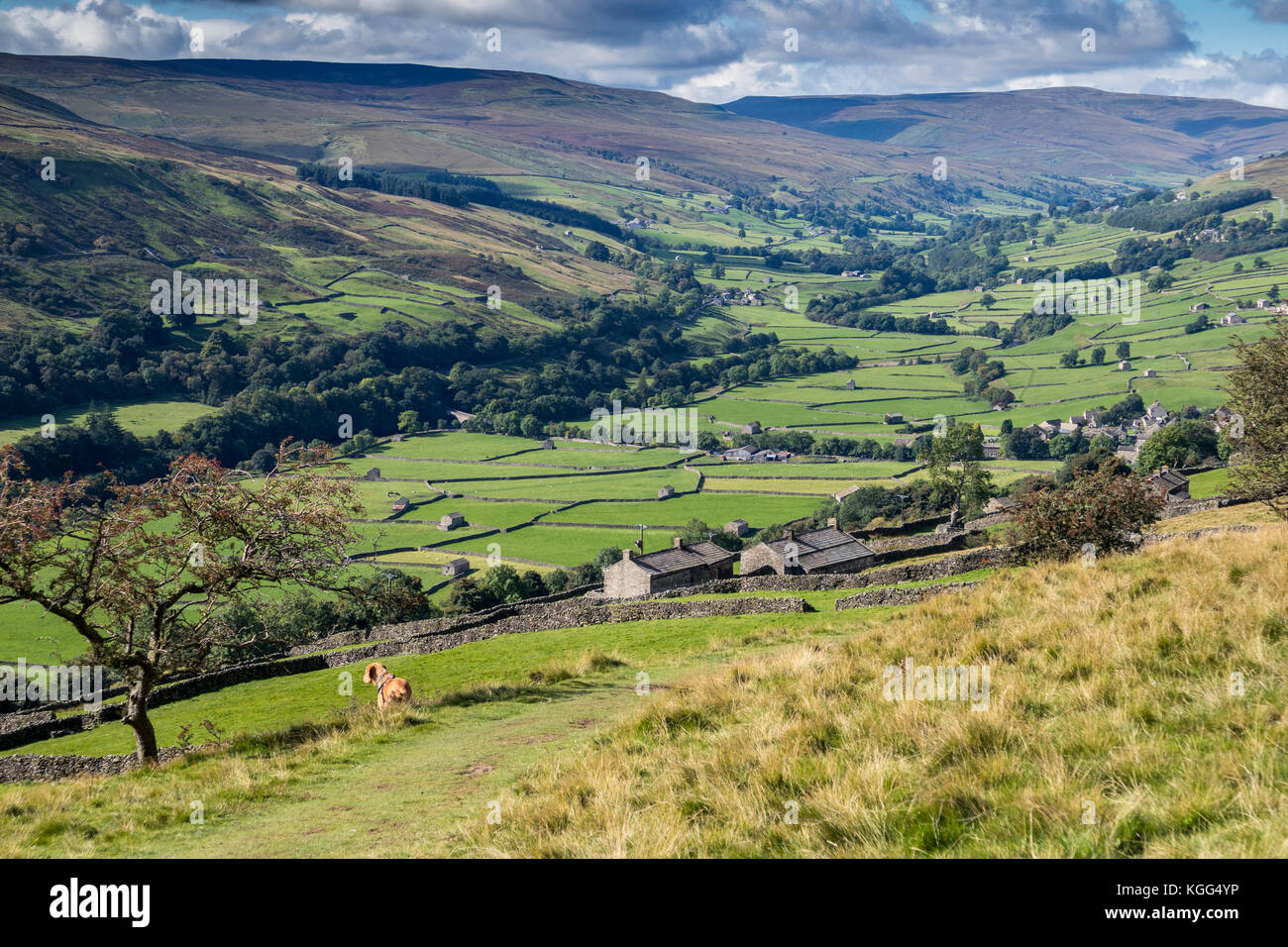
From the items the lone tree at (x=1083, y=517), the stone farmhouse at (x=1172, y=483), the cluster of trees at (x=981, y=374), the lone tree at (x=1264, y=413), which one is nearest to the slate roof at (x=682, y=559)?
the lone tree at (x=1083, y=517)

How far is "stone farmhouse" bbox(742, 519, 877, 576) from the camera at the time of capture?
46188 millimetres

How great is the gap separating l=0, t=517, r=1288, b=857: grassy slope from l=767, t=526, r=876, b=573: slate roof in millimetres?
30087

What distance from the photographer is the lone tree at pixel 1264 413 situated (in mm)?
28422

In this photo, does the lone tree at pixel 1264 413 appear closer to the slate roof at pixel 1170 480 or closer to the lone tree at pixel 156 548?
the slate roof at pixel 1170 480

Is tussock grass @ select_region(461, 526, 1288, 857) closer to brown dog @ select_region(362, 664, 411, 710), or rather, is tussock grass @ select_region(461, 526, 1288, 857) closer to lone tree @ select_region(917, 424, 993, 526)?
brown dog @ select_region(362, 664, 411, 710)

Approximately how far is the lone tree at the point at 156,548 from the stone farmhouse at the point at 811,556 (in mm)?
32218

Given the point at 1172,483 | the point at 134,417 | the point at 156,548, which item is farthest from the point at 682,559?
the point at 134,417

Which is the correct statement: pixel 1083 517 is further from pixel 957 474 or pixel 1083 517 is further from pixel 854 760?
pixel 957 474

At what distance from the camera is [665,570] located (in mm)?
48781

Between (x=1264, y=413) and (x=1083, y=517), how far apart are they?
29.8 feet

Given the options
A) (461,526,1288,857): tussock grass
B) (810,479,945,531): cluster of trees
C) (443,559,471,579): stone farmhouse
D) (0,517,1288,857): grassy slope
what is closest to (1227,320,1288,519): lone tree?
(0,517,1288,857): grassy slope

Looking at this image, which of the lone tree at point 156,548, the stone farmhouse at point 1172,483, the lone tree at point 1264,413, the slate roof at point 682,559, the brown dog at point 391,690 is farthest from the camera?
the stone farmhouse at point 1172,483

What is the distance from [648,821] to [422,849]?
202 centimetres

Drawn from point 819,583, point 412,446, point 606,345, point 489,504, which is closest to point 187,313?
point 412,446
